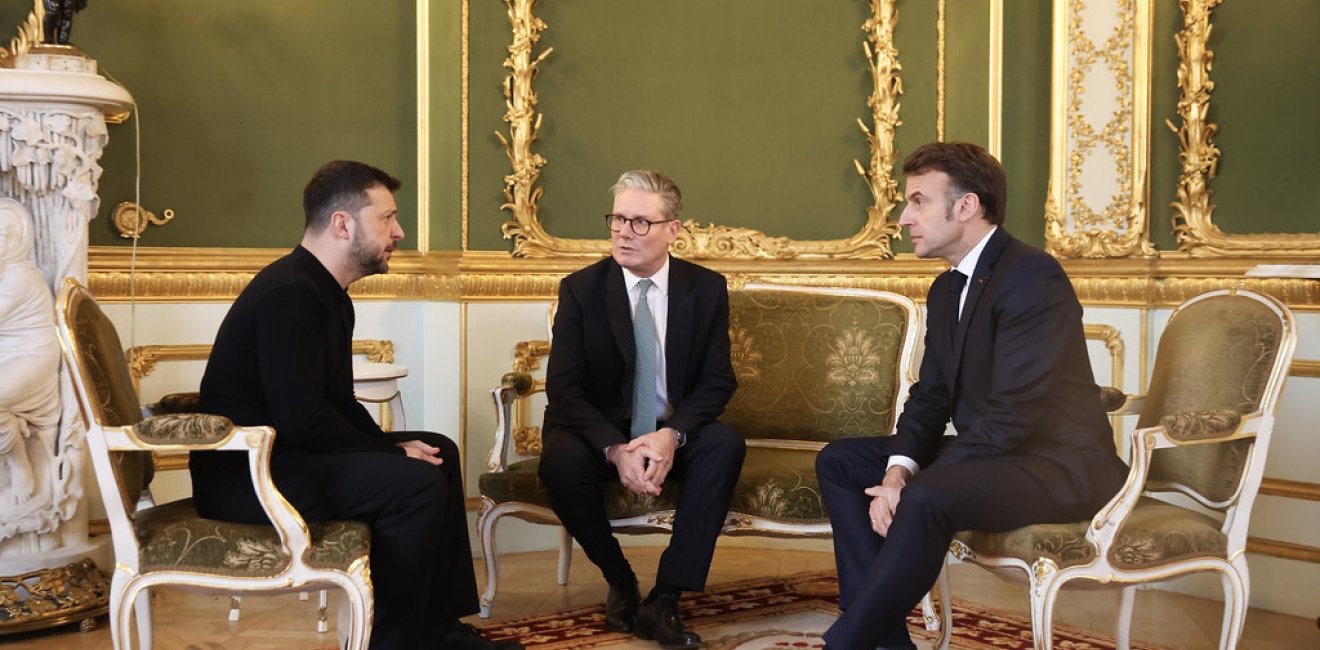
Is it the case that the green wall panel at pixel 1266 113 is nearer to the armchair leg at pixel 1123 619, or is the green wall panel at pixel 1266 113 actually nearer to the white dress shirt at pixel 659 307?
the armchair leg at pixel 1123 619

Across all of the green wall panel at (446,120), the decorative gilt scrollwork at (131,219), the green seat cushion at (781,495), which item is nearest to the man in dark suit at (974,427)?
the green seat cushion at (781,495)

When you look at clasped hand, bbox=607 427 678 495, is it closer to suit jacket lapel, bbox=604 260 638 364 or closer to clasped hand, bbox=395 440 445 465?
suit jacket lapel, bbox=604 260 638 364

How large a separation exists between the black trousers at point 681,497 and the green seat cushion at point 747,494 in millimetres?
45

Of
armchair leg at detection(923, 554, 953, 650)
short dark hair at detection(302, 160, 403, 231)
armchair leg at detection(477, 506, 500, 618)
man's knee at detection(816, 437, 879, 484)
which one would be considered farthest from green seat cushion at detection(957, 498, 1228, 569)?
short dark hair at detection(302, 160, 403, 231)

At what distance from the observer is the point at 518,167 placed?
4820mm

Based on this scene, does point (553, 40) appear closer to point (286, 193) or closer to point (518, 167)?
point (518, 167)

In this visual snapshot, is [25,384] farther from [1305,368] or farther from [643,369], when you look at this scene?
[1305,368]

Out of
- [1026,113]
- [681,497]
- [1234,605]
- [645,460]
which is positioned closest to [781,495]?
[681,497]

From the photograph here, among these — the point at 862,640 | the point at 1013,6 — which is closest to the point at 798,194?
the point at 1013,6

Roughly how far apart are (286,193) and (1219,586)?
3.48 m

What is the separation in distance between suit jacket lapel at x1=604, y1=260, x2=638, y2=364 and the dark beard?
2.75 ft

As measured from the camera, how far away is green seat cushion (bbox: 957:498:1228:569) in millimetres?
2857

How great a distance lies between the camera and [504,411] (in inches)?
157

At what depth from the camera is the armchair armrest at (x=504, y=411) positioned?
3.91m
